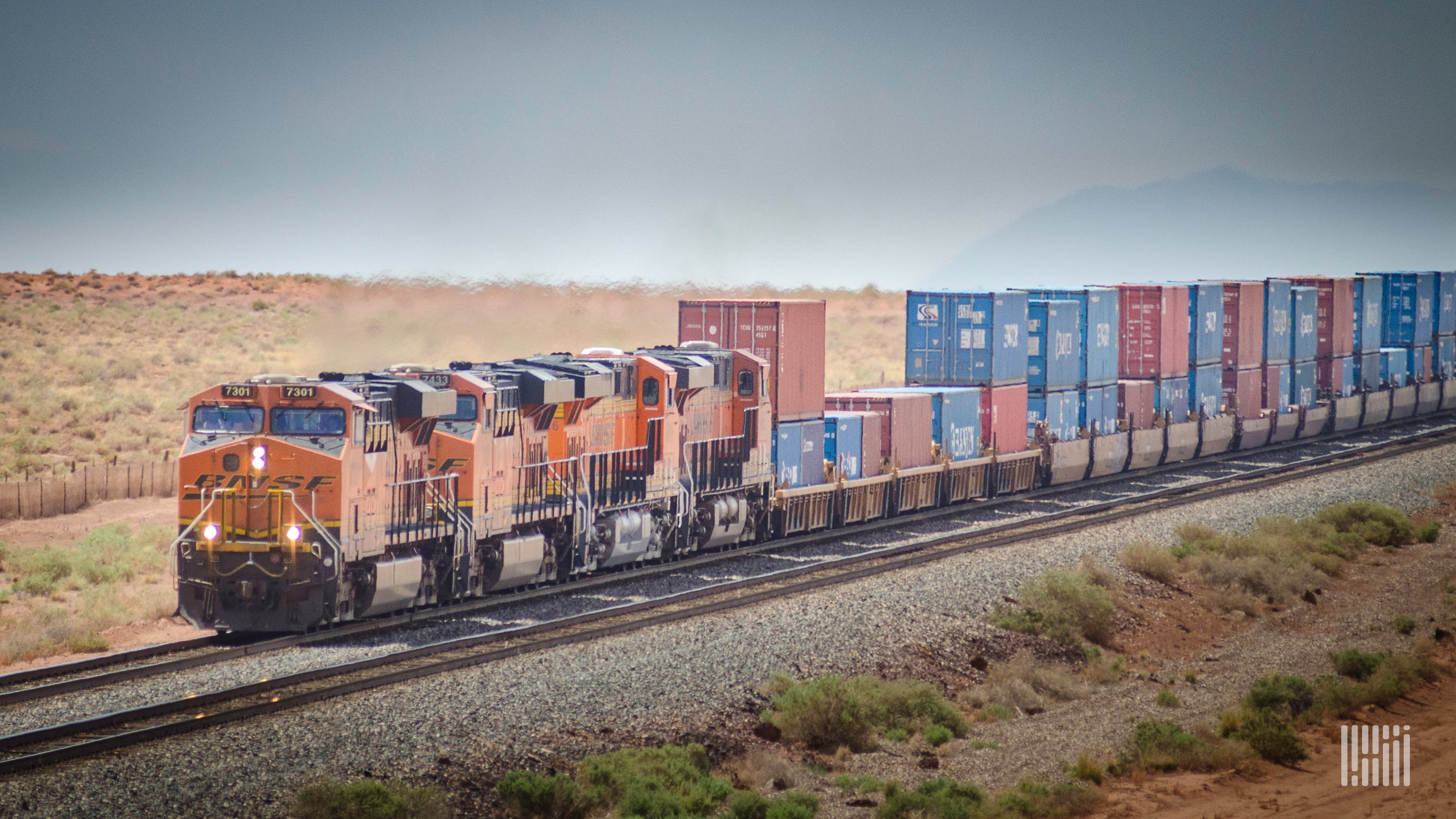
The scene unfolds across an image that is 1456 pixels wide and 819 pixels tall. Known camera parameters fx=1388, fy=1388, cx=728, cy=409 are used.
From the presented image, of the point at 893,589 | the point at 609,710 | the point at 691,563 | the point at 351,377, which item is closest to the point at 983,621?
the point at 893,589

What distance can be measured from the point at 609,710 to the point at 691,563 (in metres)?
10.8

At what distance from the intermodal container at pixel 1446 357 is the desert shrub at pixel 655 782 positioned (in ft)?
187

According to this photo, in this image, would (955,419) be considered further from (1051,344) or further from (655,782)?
(655,782)

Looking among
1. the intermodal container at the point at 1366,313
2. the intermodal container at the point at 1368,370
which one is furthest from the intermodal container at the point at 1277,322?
the intermodal container at the point at 1368,370

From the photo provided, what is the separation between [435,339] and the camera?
1592 inches

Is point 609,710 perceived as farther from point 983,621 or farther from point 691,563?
point 691,563

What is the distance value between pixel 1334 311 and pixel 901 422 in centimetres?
2628

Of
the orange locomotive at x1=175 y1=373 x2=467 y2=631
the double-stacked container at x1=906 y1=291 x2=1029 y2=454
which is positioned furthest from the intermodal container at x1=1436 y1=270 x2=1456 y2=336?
the orange locomotive at x1=175 y1=373 x2=467 y2=631

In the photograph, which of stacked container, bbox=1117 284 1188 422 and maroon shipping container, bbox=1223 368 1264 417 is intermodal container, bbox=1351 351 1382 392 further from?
stacked container, bbox=1117 284 1188 422

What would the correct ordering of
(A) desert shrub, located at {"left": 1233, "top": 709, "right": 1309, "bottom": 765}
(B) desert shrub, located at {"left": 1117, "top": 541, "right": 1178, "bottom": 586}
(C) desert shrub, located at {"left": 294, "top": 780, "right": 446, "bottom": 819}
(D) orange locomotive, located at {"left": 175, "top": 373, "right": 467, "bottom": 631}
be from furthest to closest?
(B) desert shrub, located at {"left": 1117, "top": 541, "right": 1178, "bottom": 586}, (D) orange locomotive, located at {"left": 175, "top": 373, "right": 467, "bottom": 631}, (A) desert shrub, located at {"left": 1233, "top": 709, "right": 1309, "bottom": 765}, (C) desert shrub, located at {"left": 294, "top": 780, "right": 446, "bottom": 819}

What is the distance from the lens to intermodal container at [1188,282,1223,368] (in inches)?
1741

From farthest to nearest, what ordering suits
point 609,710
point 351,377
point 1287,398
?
point 1287,398 → point 351,377 → point 609,710

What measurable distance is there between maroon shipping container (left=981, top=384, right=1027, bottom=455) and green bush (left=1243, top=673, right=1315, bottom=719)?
58.3ft

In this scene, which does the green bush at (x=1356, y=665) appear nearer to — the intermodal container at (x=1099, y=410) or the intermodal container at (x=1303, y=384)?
the intermodal container at (x=1099, y=410)
